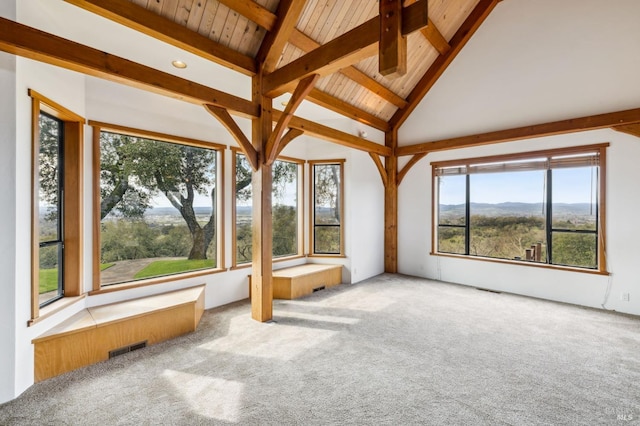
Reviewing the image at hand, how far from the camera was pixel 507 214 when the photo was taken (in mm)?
5438

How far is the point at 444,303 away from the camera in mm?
4598

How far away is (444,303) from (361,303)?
1.38 metres

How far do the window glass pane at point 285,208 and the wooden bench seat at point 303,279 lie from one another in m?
0.51

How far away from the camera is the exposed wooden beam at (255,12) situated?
3.11m

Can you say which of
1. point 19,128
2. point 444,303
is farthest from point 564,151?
point 19,128

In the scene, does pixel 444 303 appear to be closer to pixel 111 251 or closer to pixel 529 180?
pixel 529 180

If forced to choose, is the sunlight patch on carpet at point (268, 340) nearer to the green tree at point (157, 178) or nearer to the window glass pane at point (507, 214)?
the green tree at point (157, 178)

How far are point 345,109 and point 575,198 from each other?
426 centimetres

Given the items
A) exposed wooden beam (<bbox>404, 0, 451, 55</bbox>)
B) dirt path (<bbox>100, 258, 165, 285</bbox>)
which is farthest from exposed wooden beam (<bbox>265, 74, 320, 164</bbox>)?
exposed wooden beam (<bbox>404, 0, 451, 55</bbox>)

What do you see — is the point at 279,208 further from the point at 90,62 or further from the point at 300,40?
the point at 90,62

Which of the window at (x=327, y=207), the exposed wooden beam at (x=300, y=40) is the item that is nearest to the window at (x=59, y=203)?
the exposed wooden beam at (x=300, y=40)

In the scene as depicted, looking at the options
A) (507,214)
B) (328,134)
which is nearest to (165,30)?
(328,134)

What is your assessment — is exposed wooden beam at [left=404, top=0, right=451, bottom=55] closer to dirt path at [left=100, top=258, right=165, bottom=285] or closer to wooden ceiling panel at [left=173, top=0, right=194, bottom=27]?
wooden ceiling panel at [left=173, top=0, right=194, bottom=27]

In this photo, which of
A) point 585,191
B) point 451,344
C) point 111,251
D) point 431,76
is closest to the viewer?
point 451,344
